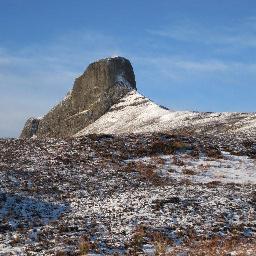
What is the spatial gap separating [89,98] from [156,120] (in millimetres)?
31990

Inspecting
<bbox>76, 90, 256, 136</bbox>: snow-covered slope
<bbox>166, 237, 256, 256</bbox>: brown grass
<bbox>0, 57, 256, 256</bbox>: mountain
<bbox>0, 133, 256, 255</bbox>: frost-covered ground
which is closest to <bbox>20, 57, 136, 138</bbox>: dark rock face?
<bbox>76, 90, 256, 136</bbox>: snow-covered slope

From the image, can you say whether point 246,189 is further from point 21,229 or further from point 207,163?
point 21,229

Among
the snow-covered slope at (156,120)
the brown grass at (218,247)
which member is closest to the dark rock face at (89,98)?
the snow-covered slope at (156,120)

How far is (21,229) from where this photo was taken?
22844mm

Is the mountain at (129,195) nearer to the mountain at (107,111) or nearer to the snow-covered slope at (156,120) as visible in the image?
the snow-covered slope at (156,120)

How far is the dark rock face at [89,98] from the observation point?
367 feet

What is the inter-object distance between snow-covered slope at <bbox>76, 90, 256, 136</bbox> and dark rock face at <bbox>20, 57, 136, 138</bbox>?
11.1 feet

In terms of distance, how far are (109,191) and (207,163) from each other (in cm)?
1161

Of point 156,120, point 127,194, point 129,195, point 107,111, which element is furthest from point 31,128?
point 129,195

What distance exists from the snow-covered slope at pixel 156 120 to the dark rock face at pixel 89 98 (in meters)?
3.38

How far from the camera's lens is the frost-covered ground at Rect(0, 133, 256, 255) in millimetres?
20984

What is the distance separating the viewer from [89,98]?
117250mm

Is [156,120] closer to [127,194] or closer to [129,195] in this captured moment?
[127,194]

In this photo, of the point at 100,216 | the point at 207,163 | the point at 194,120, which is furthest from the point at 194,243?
the point at 194,120
